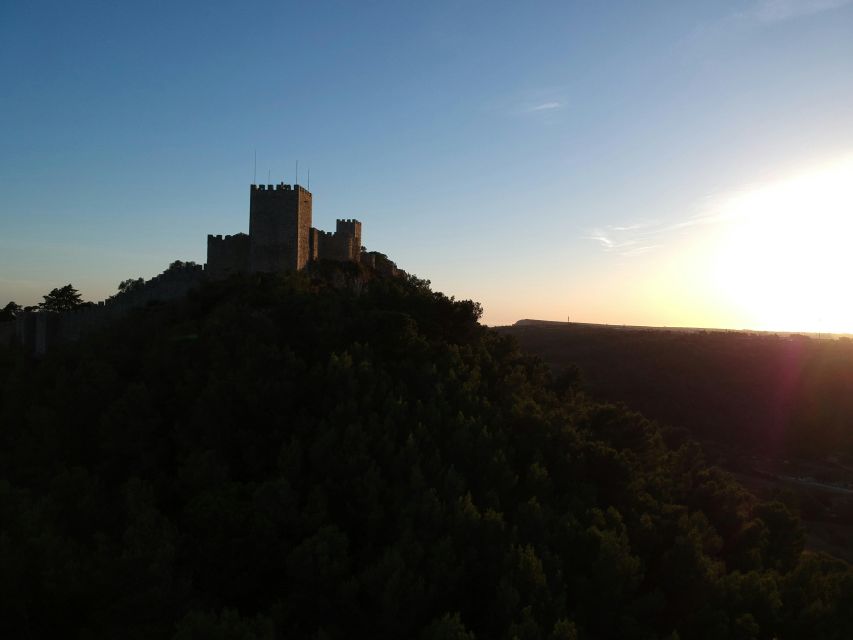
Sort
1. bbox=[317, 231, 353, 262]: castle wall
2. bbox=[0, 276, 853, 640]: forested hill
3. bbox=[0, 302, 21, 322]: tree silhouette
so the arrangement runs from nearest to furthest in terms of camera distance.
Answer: bbox=[0, 276, 853, 640]: forested hill < bbox=[317, 231, 353, 262]: castle wall < bbox=[0, 302, 21, 322]: tree silhouette

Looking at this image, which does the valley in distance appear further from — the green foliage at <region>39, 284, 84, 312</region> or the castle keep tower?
the green foliage at <region>39, 284, 84, 312</region>

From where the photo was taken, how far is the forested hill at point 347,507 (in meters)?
11.8

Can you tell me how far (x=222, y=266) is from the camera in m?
25.1

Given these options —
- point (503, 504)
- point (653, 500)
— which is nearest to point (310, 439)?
point (503, 504)

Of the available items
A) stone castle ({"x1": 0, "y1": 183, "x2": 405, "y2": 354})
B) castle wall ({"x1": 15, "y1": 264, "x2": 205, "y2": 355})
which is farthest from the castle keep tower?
castle wall ({"x1": 15, "y1": 264, "x2": 205, "y2": 355})

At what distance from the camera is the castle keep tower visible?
→ 24.5 metres

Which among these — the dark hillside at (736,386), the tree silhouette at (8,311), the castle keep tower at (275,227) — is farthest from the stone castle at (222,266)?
the dark hillside at (736,386)

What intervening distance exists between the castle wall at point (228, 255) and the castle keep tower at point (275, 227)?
1.15ft

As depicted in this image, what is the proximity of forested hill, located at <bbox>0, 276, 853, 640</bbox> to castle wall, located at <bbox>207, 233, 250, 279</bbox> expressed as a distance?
141 inches

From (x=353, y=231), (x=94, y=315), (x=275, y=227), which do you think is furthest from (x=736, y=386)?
(x=94, y=315)

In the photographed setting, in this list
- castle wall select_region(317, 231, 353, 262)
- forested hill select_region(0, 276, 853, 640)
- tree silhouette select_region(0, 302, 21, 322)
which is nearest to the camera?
forested hill select_region(0, 276, 853, 640)

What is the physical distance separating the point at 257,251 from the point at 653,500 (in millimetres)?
16888

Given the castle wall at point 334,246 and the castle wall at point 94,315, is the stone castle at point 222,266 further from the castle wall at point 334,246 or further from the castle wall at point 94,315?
the castle wall at point 334,246

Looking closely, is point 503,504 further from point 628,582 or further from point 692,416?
point 692,416
